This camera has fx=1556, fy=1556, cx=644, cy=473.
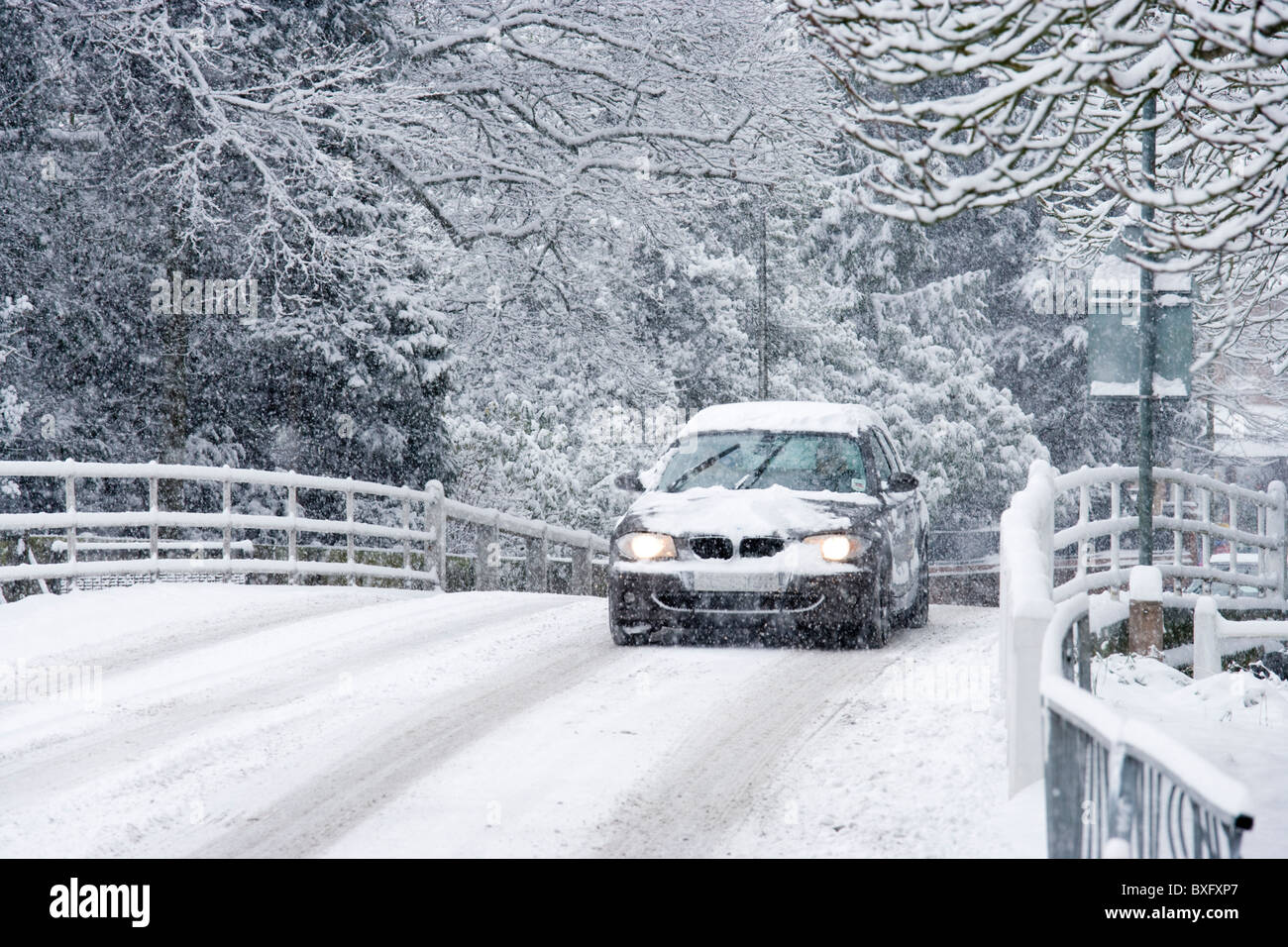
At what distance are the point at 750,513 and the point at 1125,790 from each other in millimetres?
6795

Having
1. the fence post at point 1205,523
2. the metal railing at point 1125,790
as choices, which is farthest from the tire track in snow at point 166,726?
the fence post at point 1205,523

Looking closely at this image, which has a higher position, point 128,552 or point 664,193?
point 664,193

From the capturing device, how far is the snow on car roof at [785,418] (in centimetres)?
1196

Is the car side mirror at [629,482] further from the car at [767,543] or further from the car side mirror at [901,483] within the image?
the car side mirror at [901,483]

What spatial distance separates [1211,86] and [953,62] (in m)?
8.14

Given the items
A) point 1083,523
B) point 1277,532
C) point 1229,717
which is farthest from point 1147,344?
point 1277,532

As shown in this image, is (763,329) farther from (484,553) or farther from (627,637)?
(627,637)

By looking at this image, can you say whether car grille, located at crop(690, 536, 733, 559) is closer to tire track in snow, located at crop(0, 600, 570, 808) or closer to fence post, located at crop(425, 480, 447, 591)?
tire track in snow, located at crop(0, 600, 570, 808)

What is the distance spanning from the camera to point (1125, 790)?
405 cm

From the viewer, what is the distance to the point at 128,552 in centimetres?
2305

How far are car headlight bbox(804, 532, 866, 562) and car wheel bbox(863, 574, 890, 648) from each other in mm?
254

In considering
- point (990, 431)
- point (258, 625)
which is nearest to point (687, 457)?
point (258, 625)

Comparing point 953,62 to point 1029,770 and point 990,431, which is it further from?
point 990,431

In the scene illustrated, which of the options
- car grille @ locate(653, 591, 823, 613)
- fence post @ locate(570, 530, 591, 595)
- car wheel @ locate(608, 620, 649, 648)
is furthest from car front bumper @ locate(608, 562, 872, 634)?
fence post @ locate(570, 530, 591, 595)
